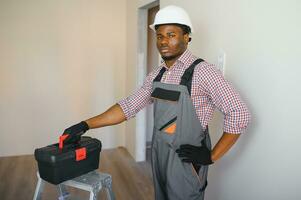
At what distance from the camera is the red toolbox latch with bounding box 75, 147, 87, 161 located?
132 centimetres

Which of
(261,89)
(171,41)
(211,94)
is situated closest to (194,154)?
(211,94)

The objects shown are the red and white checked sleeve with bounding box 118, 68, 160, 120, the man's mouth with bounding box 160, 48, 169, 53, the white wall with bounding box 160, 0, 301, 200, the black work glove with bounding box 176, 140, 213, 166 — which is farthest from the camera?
the red and white checked sleeve with bounding box 118, 68, 160, 120

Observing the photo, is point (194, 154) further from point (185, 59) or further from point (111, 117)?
point (111, 117)

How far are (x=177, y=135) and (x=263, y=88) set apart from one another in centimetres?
46

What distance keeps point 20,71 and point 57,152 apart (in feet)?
8.26

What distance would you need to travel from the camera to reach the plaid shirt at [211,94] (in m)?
1.17

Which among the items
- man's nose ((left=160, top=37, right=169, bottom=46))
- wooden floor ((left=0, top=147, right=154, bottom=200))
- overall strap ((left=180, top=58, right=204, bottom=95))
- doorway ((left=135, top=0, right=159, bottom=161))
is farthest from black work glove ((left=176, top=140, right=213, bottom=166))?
doorway ((left=135, top=0, right=159, bottom=161))

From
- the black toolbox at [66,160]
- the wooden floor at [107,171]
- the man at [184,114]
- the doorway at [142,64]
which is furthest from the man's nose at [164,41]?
the doorway at [142,64]

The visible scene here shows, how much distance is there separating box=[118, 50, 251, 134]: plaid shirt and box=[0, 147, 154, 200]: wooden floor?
1430 millimetres

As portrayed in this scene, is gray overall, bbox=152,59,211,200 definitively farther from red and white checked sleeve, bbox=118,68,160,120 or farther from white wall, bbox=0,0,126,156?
white wall, bbox=0,0,126,156

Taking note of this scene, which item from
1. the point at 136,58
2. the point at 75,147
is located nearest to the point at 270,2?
the point at 75,147

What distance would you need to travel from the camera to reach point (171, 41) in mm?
1316

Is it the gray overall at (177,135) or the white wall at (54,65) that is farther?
the white wall at (54,65)

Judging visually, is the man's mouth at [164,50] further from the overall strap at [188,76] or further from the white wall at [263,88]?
the white wall at [263,88]
